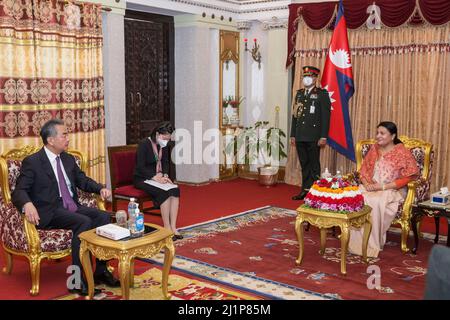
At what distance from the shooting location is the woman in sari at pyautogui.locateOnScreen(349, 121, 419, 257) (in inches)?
198

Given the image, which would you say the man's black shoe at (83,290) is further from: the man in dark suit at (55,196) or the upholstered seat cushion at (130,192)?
the upholstered seat cushion at (130,192)

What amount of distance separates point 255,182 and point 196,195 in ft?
4.84

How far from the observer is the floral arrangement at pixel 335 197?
14.8 feet

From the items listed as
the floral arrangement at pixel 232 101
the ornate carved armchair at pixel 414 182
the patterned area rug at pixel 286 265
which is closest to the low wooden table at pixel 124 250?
the patterned area rug at pixel 286 265

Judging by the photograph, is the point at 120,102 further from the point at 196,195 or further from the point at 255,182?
the point at 255,182

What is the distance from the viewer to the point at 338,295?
400cm

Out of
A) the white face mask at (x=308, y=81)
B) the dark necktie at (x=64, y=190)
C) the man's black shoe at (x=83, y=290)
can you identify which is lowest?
the man's black shoe at (x=83, y=290)

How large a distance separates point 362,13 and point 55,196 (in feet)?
16.9

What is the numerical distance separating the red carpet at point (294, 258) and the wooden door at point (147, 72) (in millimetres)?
2606

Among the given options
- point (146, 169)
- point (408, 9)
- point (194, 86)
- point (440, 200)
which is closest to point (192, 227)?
point (146, 169)

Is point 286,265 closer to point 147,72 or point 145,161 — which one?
point 145,161

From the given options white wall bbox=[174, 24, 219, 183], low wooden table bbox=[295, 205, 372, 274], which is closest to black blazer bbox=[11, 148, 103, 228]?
A: low wooden table bbox=[295, 205, 372, 274]

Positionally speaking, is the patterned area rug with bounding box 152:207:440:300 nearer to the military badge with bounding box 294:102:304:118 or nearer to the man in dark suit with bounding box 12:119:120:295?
the man in dark suit with bounding box 12:119:120:295

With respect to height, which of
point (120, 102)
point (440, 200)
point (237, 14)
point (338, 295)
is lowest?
point (338, 295)
